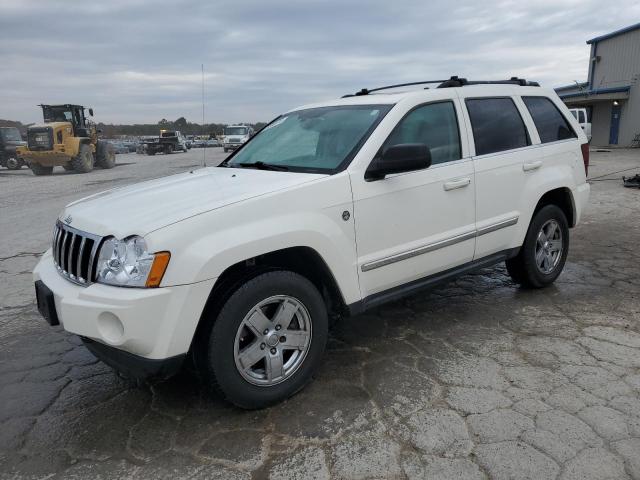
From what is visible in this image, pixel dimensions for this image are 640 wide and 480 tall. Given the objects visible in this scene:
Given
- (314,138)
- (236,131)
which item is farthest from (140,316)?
(236,131)

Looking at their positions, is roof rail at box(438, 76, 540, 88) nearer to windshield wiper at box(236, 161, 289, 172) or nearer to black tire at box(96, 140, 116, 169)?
windshield wiper at box(236, 161, 289, 172)

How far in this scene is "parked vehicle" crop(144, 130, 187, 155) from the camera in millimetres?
36719

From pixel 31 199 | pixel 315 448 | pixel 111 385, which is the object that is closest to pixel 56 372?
pixel 111 385

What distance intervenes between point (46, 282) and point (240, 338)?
1.18 metres

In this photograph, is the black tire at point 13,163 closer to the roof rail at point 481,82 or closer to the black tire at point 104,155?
the black tire at point 104,155

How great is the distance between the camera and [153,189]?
3.26 m

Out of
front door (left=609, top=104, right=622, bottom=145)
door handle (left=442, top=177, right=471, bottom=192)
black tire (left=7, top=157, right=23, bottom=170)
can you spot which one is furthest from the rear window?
black tire (left=7, top=157, right=23, bottom=170)

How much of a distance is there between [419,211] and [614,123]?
29.8 metres

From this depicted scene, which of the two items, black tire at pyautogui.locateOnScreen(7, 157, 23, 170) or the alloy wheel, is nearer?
the alloy wheel

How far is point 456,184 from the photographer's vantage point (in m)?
3.58

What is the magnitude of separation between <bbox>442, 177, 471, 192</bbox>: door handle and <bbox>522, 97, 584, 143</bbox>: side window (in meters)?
1.18

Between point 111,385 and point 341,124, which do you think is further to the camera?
point 341,124

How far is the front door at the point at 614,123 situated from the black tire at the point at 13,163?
3040cm

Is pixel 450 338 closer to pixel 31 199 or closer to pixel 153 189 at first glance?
pixel 153 189
